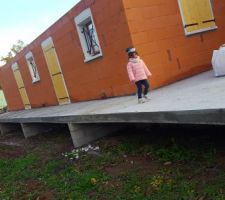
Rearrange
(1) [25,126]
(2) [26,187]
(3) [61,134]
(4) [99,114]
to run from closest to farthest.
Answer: (2) [26,187], (4) [99,114], (3) [61,134], (1) [25,126]

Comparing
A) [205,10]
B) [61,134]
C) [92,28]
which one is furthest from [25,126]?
[205,10]

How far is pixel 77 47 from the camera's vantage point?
1243 centimetres

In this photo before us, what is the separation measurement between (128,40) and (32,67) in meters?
8.95

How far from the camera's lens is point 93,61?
38.7 feet

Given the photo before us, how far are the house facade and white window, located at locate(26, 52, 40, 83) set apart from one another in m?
3.11

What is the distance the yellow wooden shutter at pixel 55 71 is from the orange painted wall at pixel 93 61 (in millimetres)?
348

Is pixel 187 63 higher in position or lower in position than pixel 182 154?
higher

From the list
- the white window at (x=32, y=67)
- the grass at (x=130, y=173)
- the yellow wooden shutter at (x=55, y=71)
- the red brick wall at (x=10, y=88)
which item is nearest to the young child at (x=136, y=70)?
the grass at (x=130, y=173)

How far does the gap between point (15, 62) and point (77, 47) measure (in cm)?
820

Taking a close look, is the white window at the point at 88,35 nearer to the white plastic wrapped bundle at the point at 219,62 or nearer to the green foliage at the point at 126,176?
the white plastic wrapped bundle at the point at 219,62

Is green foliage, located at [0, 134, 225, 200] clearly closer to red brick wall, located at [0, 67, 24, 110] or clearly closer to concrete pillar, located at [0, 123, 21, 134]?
concrete pillar, located at [0, 123, 21, 134]

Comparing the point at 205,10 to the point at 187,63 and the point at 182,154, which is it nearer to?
the point at 187,63

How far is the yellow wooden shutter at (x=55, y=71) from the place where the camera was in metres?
14.4

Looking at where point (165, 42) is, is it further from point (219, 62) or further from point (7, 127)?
point (7, 127)
